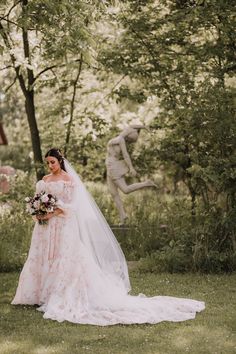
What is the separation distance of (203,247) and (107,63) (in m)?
4.99

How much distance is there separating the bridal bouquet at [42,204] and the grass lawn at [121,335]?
122 centimetres

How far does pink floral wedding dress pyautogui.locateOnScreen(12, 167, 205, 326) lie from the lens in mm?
6965

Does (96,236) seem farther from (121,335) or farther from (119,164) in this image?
(119,164)

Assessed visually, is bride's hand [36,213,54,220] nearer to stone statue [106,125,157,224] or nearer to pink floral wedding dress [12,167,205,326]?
pink floral wedding dress [12,167,205,326]

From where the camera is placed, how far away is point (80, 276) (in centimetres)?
738

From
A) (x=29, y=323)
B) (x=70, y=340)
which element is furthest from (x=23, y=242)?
(x=70, y=340)

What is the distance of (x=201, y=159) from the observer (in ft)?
33.4

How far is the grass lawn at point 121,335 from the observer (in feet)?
18.8

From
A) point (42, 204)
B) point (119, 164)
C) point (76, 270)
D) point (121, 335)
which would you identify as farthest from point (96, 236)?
point (119, 164)

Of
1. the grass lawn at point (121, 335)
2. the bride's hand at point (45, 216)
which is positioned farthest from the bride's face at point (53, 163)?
the grass lawn at point (121, 335)

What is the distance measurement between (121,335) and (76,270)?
4.72 feet

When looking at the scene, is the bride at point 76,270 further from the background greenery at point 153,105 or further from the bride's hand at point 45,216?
the background greenery at point 153,105

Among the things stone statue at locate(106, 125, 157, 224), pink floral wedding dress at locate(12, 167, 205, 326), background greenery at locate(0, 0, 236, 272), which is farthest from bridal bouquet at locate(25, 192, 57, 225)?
stone statue at locate(106, 125, 157, 224)

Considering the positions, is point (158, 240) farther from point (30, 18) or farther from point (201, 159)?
point (30, 18)
